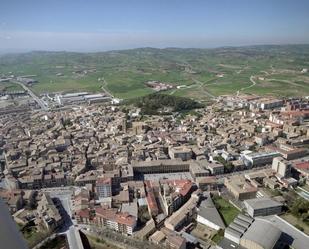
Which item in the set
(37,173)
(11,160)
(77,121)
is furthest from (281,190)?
(77,121)

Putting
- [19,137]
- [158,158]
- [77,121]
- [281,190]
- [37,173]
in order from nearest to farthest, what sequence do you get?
[281,190]
[37,173]
[158,158]
[19,137]
[77,121]

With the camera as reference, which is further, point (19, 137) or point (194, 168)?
point (19, 137)

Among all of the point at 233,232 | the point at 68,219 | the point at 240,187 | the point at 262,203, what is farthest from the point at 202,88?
the point at 233,232

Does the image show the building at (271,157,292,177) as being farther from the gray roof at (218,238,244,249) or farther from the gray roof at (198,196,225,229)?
the gray roof at (218,238,244,249)

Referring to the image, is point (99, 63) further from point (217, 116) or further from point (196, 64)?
point (217, 116)

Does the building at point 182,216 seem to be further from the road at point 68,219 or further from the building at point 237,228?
the road at point 68,219
